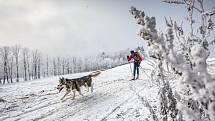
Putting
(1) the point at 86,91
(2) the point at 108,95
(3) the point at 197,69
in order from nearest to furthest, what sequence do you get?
1. (3) the point at 197,69
2. (2) the point at 108,95
3. (1) the point at 86,91

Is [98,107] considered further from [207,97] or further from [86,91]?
[207,97]

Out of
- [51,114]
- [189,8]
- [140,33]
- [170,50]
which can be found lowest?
[51,114]

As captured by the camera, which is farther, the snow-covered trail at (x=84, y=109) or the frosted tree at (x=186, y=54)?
the snow-covered trail at (x=84, y=109)

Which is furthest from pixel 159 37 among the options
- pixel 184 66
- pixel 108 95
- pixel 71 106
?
pixel 108 95

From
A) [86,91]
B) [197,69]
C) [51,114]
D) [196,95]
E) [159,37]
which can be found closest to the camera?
[197,69]

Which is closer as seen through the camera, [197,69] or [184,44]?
[197,69]

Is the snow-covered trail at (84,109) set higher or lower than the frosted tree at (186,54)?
lower

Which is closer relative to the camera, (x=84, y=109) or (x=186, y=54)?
(x=186, y=54)

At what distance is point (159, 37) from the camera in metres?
1.94

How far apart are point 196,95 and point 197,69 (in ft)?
0.69

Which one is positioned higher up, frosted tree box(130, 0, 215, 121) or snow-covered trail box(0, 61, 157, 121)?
frosted tree box(130, 0, 215, 121)

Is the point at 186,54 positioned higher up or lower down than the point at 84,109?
higher up

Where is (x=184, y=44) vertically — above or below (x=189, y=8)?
below

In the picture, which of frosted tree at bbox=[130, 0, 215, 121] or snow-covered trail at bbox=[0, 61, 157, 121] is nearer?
frosted tree at bbox=[130, 0, 215, 121]
